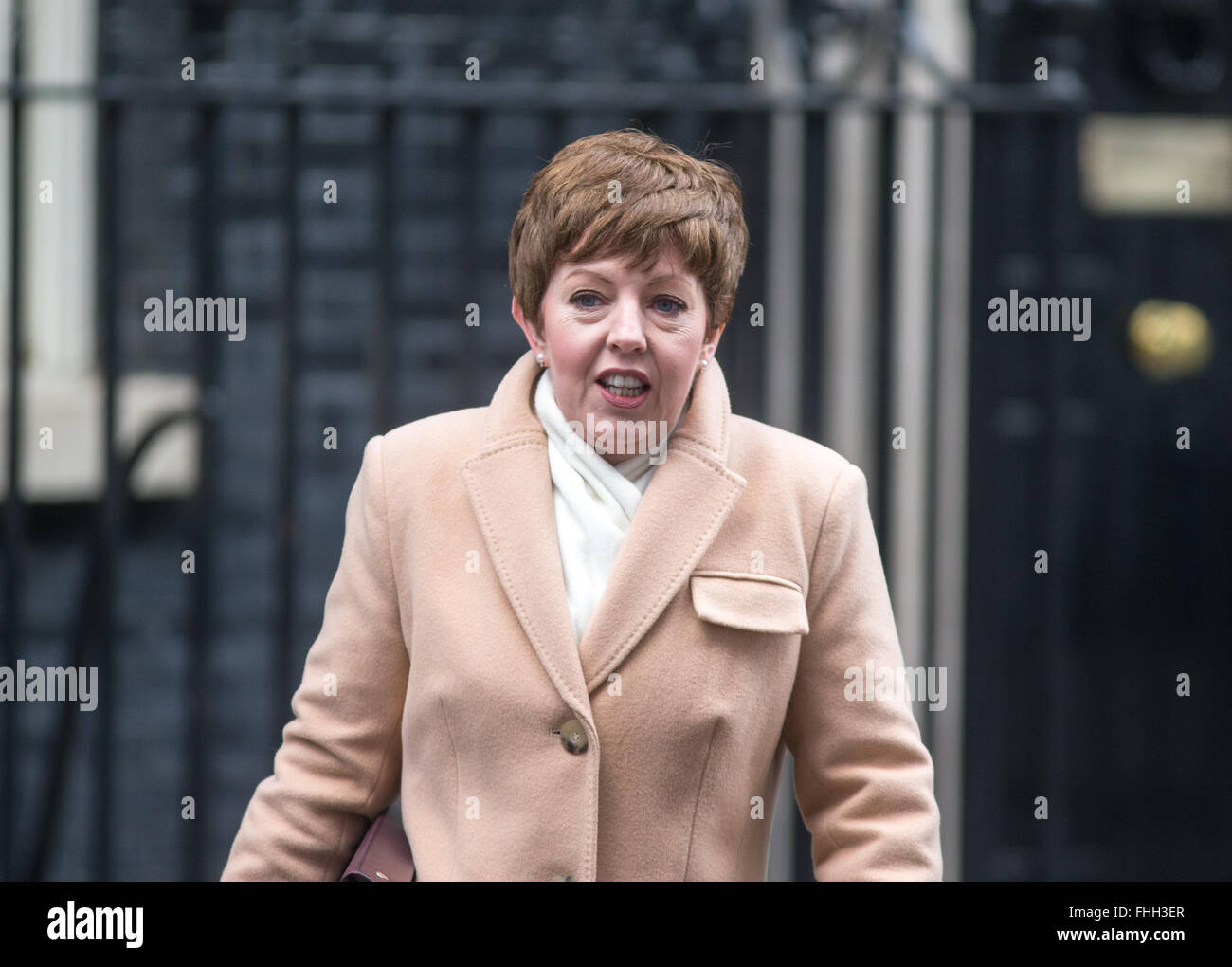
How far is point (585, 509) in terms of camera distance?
195 centimetres

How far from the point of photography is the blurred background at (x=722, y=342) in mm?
3484

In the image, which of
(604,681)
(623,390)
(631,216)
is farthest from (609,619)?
(631,216)

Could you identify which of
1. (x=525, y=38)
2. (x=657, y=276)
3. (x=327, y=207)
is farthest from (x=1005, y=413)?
(x=657, y=276)

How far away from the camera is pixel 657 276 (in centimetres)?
186

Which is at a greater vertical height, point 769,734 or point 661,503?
point 661,503

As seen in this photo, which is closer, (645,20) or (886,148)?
(886,148)

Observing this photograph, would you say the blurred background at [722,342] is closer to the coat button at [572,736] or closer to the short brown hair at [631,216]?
the short brown hair at [631,216]

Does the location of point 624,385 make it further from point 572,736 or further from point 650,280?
point 572,736

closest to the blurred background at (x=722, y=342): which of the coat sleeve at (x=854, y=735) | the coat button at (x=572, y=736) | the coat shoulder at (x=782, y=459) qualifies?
the coat shoulder at (x=782, y=459)

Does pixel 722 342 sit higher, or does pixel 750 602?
pixel 722 342

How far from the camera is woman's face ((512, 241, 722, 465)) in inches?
73.1

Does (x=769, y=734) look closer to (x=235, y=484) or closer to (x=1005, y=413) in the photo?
(x=1005, y=413)

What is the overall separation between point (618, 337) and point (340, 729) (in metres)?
0.64

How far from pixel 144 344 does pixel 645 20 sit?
1.81 meters
